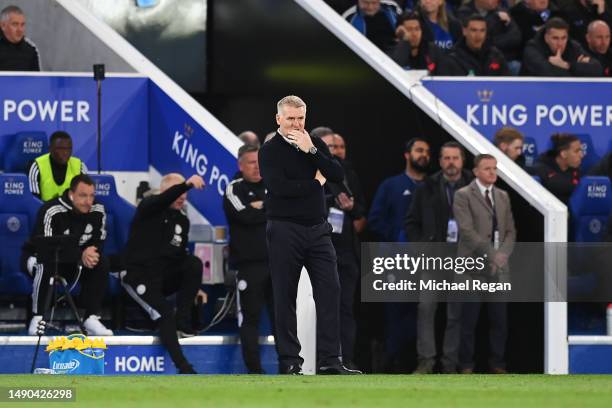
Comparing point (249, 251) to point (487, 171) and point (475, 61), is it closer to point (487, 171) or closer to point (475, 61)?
point (487, 171)

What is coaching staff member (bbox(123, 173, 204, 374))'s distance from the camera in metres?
12.5

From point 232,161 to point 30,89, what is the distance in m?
2.33

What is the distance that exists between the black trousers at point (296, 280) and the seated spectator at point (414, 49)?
5.22 m

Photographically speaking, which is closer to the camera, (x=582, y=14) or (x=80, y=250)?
(x=80, y=250)

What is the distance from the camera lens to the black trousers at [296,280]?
9.98m

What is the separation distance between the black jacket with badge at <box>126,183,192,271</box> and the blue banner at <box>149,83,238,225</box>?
3.12ft

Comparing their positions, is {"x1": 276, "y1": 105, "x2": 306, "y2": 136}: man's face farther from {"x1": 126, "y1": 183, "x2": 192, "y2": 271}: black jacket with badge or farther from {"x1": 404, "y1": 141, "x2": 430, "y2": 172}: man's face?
{"x1": 404, "y1": 141, "x2": 430, "y2": 172}: man's face

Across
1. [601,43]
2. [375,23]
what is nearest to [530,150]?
[601,43]

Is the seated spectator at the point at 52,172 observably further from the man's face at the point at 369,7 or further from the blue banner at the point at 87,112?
the man's face at the point at 369,7

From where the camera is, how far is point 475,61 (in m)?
15.3

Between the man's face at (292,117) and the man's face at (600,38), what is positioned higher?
the man's face at (600,38)

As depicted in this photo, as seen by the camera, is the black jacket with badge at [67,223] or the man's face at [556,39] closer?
the black jacket with badge at [67,223]

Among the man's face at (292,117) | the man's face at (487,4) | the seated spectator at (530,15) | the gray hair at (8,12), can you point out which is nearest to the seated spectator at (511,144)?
the seated spectator at (530,15)

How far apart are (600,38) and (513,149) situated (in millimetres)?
2641
